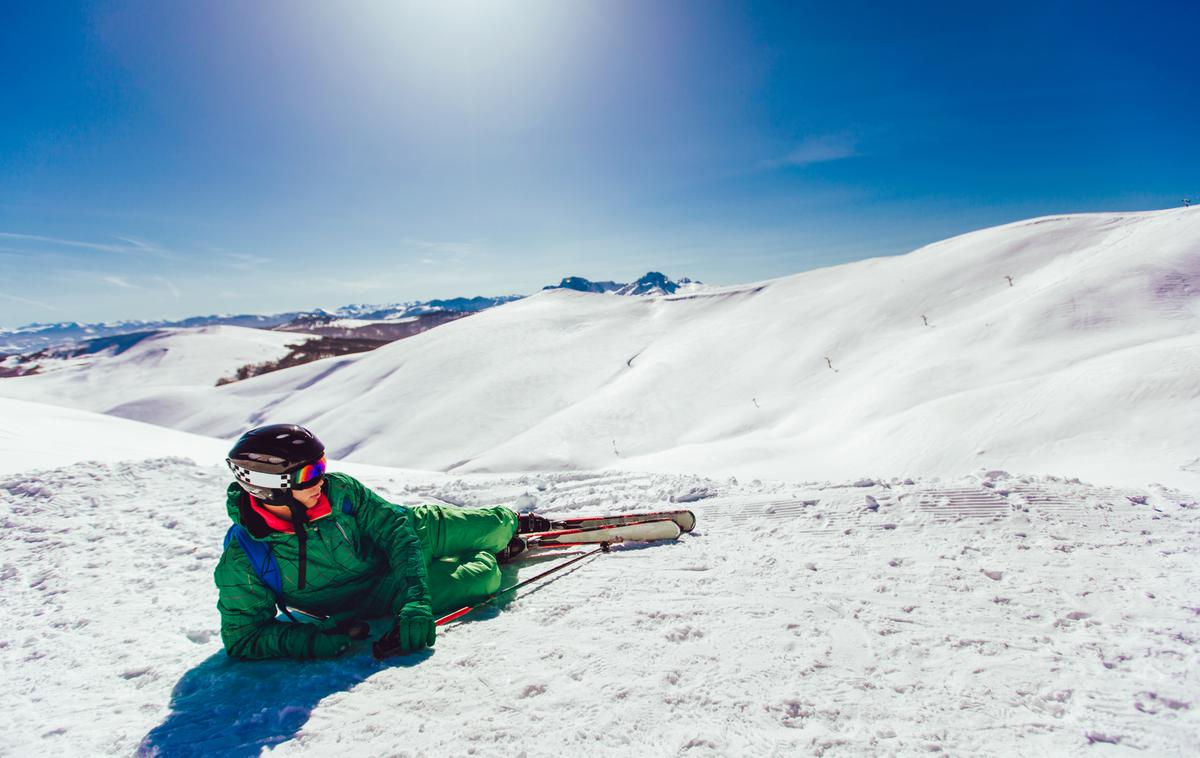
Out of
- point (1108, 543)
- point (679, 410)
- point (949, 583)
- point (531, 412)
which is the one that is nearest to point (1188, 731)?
point (949, 583)

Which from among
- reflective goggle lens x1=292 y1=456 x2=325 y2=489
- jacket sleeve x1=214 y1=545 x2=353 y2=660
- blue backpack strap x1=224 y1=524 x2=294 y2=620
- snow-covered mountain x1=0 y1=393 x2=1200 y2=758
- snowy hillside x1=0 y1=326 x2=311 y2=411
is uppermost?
snowy hillside x1=0 y1=326 x2=311 y2=411

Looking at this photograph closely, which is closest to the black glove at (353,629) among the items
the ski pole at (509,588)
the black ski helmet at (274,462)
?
the ski pole at (509,588)

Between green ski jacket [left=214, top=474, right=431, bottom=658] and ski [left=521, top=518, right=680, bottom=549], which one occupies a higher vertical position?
green ski jacket [left=214, top=474, right=431, bottom=658]

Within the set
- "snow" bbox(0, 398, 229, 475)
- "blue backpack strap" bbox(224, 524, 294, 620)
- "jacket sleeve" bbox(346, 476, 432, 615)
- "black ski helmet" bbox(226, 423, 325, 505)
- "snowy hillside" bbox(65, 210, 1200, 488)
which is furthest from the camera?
"snowy hillside" bbox(65, 210, 1200, 488)

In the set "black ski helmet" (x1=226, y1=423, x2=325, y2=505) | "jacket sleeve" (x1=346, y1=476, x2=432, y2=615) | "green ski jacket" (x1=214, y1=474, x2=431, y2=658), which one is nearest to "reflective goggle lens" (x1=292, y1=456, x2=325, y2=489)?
"black ski helmet" (x1=226, y1=423, x2=325, y2=505)

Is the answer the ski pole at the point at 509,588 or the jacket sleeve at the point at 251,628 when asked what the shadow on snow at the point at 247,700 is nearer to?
the jacket sleeve at the point at 251,628

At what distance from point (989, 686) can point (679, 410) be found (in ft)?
75.1

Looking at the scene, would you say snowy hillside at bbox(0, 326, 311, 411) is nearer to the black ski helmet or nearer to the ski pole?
the ski pole

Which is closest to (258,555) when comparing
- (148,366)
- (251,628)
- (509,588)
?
(251,628)

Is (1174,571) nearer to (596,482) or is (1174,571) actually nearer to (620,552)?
Answer: (620,552)

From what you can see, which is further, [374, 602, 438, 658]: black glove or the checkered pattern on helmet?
[374, 602, 438, 658]: black glove

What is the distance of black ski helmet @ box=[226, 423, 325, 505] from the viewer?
10.5ft

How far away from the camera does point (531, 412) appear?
1391 inches

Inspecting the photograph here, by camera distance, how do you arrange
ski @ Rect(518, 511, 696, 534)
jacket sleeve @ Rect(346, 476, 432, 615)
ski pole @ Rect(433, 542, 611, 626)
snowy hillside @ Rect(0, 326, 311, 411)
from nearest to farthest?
jacket sleeve @ Rect(346, 476, 432, 615) → ski pole @ Rect(433, 542, 611, 626) → ski @ Rect(518, 511, 696, 534) → snowy hillside @ Rect(0, 326, 311, 411)
